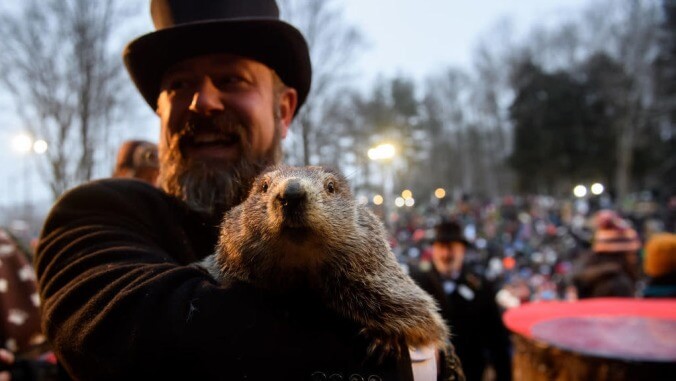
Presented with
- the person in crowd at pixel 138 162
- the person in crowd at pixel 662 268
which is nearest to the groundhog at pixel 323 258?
the person in crowd at pixel 138 162

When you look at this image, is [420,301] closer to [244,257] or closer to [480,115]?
[244,257]

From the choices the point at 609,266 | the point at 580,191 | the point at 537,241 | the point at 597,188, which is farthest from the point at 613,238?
the point at 580,191

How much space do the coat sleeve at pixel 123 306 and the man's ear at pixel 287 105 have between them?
1.13 m

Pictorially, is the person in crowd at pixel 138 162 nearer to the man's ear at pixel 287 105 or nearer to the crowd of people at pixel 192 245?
the crowd of people at pixel 192 245

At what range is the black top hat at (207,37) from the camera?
1.93m

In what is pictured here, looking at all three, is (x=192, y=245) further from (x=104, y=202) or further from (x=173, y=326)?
(x=173, y=326)

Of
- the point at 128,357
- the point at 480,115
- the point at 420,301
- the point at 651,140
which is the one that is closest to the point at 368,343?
the point at 420,301

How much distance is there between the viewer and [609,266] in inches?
231

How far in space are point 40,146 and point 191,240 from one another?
15358 millimetres

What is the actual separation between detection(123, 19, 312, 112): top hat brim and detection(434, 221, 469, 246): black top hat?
4965 millimetres

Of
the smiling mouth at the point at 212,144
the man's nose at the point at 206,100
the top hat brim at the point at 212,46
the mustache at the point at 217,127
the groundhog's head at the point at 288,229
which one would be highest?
the top hat brim at the point at 212,46

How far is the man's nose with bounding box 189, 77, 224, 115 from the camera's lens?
1.93 m

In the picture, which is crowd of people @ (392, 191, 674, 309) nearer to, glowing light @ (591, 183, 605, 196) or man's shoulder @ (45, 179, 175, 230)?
glowing light @ (591, 183, 605, 196)

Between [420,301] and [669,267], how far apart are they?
546cm
